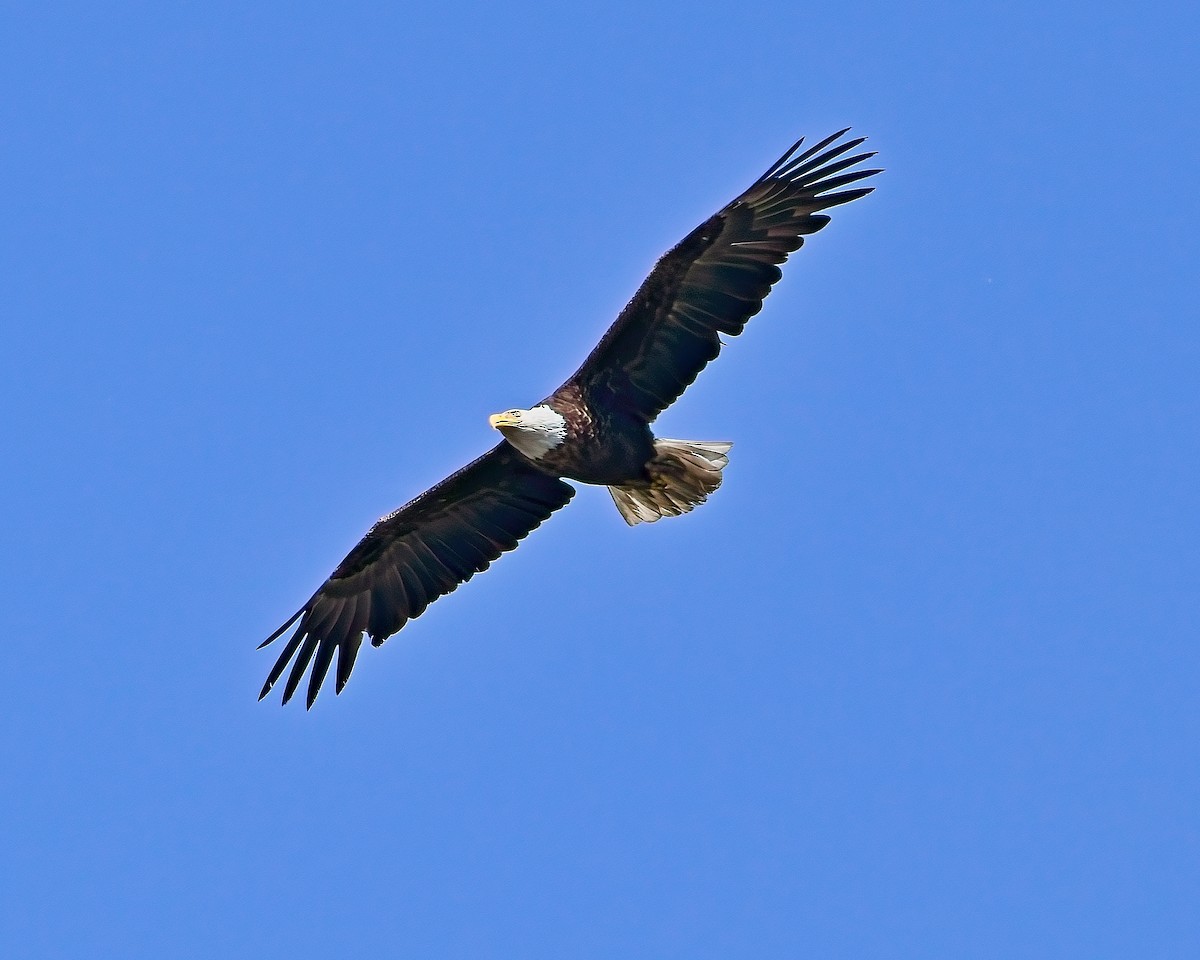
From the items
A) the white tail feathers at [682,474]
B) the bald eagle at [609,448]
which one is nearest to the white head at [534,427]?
the bald eagle at [609,448]

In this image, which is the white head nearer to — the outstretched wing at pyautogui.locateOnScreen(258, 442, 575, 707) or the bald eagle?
the bald eagle

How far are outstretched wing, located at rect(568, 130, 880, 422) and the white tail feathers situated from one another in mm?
979

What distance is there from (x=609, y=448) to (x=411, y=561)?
2340mm

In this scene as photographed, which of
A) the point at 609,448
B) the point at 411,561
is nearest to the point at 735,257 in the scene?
the point at 609,448

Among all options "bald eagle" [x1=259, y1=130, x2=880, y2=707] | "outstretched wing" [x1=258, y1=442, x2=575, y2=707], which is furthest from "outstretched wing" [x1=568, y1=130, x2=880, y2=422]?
"outstretched wing" [x1=258, y1=442, x2=575, y2=707]

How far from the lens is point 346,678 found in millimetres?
16953

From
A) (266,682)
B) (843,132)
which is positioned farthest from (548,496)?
(843,132)

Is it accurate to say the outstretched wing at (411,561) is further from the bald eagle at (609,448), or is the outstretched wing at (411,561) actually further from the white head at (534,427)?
the white head at (534,427)

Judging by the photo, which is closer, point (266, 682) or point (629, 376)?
point (629, 376)

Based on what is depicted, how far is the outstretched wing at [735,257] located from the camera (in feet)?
50.5

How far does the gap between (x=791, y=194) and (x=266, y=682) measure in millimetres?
5984

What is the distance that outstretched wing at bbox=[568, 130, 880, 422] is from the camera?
15398mm

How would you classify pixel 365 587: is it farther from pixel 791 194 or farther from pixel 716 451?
pixel 791 194

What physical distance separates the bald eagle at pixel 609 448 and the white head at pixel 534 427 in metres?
0.01
